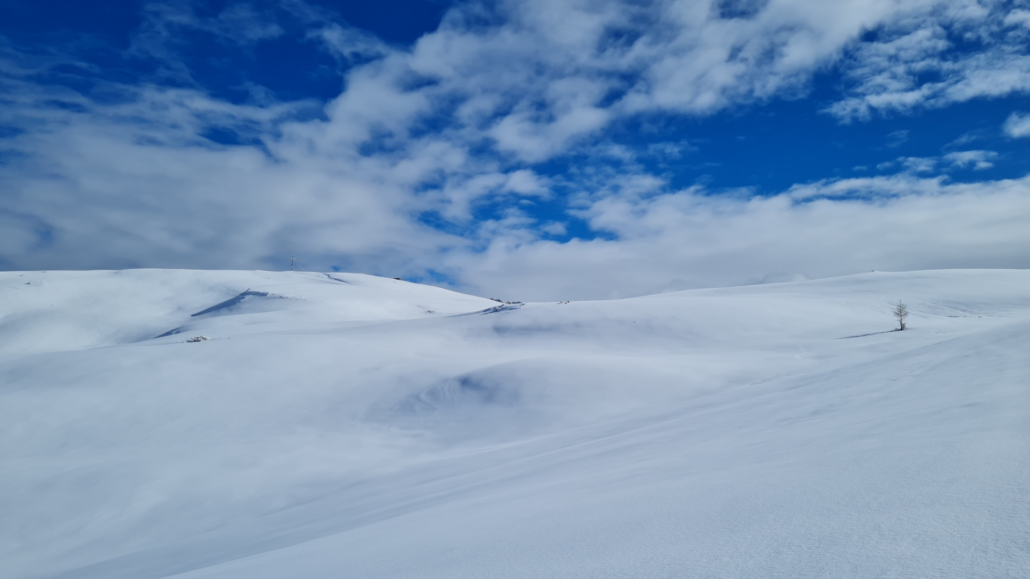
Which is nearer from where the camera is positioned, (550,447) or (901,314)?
(550,447)

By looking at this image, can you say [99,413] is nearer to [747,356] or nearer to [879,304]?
[747,356]

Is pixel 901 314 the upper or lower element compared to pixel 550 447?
upper

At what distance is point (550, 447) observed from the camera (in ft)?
31.8

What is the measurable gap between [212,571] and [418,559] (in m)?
3.51

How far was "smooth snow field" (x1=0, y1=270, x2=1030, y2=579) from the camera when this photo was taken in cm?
269

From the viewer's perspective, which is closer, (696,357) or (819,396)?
(819,396)

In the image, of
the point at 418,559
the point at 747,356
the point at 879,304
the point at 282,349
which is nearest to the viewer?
the point at 418,559

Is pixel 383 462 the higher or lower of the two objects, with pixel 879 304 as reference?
lower

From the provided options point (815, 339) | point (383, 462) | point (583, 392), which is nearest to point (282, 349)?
point (383, 462)

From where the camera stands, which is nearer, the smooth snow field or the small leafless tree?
the smooth snow field

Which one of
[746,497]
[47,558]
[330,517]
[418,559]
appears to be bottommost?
[47,558]

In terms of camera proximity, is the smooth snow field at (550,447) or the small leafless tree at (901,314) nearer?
the smooth snow field at (550,447)

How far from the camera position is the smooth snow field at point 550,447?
269 centimetres

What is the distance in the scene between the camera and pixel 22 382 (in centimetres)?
Result: 1555
